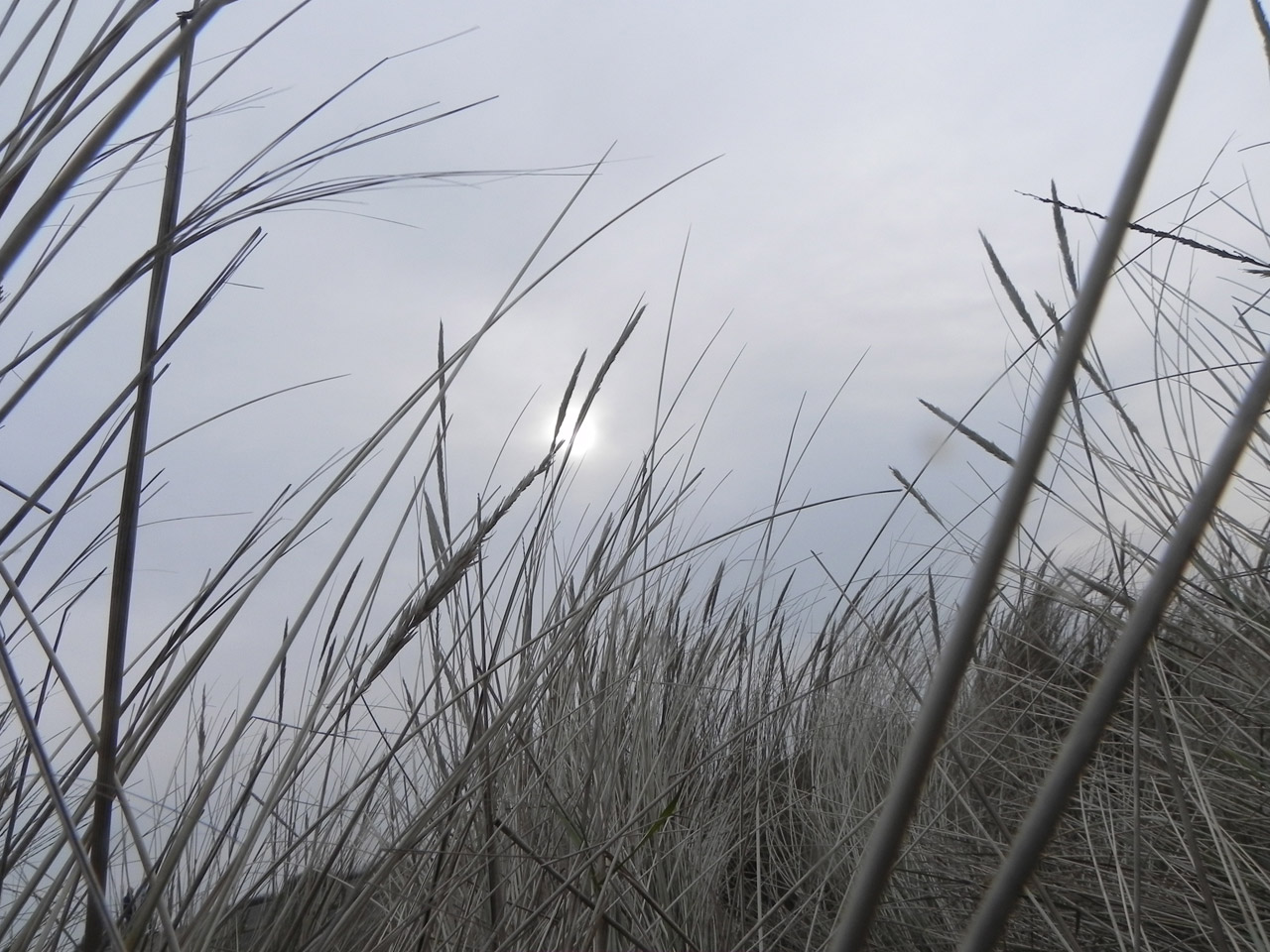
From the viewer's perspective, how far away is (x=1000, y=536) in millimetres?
173

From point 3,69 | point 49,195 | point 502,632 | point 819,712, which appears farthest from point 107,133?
point 819,712

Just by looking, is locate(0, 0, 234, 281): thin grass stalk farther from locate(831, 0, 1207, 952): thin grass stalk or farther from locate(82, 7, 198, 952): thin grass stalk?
locate(831, 0, 1207, 952): thin grass stalk

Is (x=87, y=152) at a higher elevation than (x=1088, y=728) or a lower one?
higher

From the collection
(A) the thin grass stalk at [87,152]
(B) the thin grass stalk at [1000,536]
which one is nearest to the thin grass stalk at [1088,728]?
(B) the thin grass stalk at [1000,536]

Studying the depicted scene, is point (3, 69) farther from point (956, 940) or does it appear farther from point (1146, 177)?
point (956, 940)

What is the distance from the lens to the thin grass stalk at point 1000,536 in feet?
0.56

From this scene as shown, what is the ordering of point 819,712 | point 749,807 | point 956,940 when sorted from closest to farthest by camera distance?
point 956,940, point 749,807, point 819,712

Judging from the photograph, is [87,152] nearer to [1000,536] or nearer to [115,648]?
[115,648]

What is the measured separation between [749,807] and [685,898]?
325 millimetres

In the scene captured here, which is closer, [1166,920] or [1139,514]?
[1166,920]

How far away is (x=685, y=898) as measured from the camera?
49.4 inches

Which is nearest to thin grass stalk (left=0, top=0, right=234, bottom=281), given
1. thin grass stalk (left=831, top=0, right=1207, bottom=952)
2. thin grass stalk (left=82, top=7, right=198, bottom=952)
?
thin grass stalk (left=82, top=7, right=198, bottom=952)

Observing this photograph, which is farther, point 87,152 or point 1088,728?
point 87,152

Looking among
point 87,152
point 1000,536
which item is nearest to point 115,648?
point 87,152
